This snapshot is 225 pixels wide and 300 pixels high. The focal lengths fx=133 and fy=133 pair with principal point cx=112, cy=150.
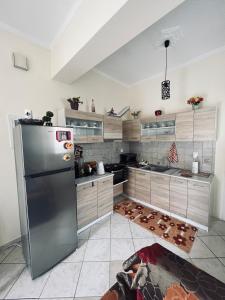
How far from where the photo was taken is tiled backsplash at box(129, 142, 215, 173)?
2.45m

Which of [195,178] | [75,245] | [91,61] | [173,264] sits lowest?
[75,245]

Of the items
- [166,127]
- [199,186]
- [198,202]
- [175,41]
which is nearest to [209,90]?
[166,127]

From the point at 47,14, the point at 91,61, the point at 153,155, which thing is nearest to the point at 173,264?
the point at 91,61

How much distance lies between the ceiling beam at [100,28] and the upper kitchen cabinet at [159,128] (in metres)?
1.66

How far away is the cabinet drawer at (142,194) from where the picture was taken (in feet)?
9.36

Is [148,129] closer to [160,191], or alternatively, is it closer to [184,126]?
[184,126]

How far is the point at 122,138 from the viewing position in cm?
335

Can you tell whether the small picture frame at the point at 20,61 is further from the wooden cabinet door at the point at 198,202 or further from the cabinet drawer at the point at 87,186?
the wooden cabinet door at the point at 198,202

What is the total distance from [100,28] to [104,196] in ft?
7.68

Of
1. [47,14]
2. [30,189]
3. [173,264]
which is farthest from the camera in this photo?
[47,14]

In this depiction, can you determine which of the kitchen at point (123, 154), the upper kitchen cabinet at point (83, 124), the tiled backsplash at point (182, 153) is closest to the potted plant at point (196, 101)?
the kitchen at point (123, 154)

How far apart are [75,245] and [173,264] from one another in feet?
4.39

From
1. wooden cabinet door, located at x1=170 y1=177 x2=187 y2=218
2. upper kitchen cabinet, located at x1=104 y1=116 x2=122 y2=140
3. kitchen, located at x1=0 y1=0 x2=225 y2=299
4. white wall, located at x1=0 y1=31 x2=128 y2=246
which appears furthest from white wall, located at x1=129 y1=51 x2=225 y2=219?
white wall, located at x1=0 y1=31 x2=128 y2=246

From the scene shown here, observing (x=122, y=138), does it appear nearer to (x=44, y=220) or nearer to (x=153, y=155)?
(x=153, y=155)
